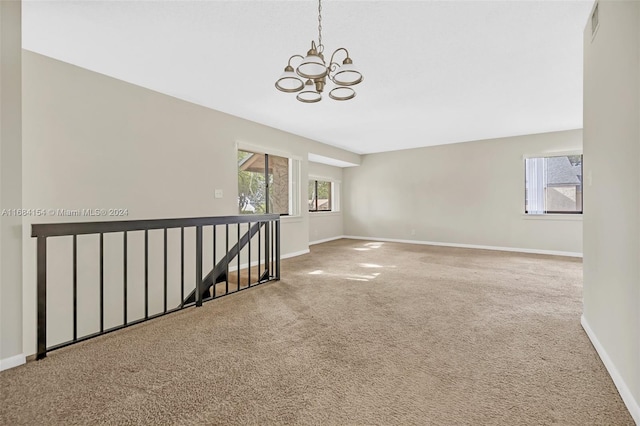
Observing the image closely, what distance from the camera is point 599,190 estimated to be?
6.27 ft

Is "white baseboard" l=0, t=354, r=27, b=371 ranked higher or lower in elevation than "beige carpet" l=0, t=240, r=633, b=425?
higher

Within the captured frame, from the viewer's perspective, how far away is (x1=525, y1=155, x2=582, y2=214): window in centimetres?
563

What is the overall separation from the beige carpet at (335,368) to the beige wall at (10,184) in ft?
0.74

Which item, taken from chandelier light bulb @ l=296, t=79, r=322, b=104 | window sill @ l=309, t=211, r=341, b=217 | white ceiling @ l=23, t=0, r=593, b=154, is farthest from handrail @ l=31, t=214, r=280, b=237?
window sill @ l=309, t=211, r=341, b=217

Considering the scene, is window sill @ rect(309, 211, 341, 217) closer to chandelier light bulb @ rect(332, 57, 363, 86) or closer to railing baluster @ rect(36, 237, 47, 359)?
chandelier light bulb @ rect(332, 57, 363, 86)

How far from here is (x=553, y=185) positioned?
5848mm

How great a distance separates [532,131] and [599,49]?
4435 mm

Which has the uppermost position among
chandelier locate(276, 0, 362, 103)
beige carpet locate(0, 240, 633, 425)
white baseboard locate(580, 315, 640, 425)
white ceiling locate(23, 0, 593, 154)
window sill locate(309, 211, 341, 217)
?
white ceiling locate(23, 0, 593, 154)

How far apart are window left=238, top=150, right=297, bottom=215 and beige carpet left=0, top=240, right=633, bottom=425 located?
2570 millimetres

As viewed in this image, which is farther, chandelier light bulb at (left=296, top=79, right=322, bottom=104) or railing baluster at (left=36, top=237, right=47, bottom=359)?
chandelier light bulb at (left=296, top=79, right=322, bottom=104)

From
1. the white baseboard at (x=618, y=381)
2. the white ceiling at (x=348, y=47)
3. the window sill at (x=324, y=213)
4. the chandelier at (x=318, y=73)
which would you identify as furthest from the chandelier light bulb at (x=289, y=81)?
the window sill at (x=324, y=213)

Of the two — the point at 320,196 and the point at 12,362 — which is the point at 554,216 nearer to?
the point at 320,196

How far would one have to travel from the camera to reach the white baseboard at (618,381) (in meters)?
1.34

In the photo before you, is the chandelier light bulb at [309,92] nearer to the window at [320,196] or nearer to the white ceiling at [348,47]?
the white ceiling at [348,47]
